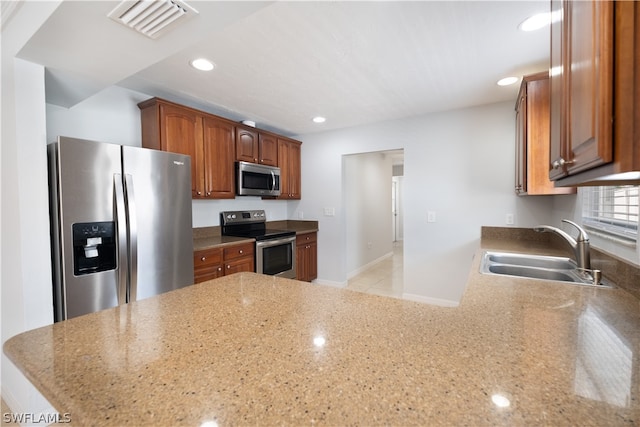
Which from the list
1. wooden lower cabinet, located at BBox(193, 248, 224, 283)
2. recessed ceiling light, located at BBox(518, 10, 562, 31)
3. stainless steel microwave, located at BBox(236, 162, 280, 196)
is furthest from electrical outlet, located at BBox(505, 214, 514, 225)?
wooden lower cabinet, located at BBox(193, 248, 224, 283)

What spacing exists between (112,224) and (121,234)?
87 mm

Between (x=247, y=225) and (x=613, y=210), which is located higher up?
(x=613, y=210)

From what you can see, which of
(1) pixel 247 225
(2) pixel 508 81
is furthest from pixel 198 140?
(2) pixel 508 81

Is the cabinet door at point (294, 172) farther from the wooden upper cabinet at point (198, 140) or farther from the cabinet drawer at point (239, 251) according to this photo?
the cabinet drawer at point (239, 251)

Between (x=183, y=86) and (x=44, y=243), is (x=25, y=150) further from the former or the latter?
(x=183, y=86)

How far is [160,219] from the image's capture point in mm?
2137

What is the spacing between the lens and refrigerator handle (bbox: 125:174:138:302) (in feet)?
6.28

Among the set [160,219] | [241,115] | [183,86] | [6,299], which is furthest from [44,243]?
[241,115]

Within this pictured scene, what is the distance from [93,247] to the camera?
1789mm

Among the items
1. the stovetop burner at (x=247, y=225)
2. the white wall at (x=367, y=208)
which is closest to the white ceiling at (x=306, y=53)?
the stovetop burner at (x=247, y=225)

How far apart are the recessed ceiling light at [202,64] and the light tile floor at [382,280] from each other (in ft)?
10.4

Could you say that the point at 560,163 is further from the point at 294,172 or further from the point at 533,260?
the point at 294,172

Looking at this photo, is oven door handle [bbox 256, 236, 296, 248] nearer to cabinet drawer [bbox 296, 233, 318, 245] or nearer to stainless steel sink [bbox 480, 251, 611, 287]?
→ cabinet drawer [bbox 296, 233, 318, 245]

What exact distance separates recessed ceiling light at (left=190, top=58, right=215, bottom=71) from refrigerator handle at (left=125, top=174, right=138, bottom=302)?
97 centimetres
